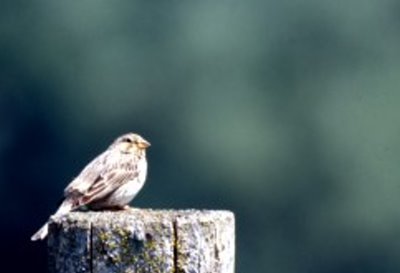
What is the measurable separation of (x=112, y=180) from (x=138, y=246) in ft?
11.3

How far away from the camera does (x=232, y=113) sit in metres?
38.2

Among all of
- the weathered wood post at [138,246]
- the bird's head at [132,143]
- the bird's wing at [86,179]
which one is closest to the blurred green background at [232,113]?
the bird's head at [132,143]

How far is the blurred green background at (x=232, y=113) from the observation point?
109ft

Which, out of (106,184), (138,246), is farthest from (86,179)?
(138,246)

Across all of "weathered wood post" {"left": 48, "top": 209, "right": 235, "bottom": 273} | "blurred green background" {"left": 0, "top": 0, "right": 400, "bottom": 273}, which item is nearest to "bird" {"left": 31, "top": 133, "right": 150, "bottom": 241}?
"weathered wood post" {"left": 48, "top": 209, "right": 235, "bottom": 273}

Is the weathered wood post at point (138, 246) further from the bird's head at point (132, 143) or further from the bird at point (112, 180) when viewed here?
the bird's head at point (132, 143)

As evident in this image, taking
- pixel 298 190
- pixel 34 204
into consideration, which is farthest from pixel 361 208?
pixel 34 204

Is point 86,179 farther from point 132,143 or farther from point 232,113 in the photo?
point 232,113

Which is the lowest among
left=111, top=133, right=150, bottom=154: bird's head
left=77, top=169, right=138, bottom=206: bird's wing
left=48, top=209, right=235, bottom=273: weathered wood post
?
left=48, top=209, right=235, bottom=273: weathered wood post

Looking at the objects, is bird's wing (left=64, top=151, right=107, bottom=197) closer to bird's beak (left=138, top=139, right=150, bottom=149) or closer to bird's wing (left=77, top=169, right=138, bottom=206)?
bird's wing (left=77, top=169, right=138, bottom=206)

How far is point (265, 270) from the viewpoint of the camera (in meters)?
32.2

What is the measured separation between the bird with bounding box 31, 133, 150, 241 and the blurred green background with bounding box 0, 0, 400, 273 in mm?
20690

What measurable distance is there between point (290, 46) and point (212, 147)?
3.73 m

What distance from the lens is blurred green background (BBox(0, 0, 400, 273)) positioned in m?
33.2
